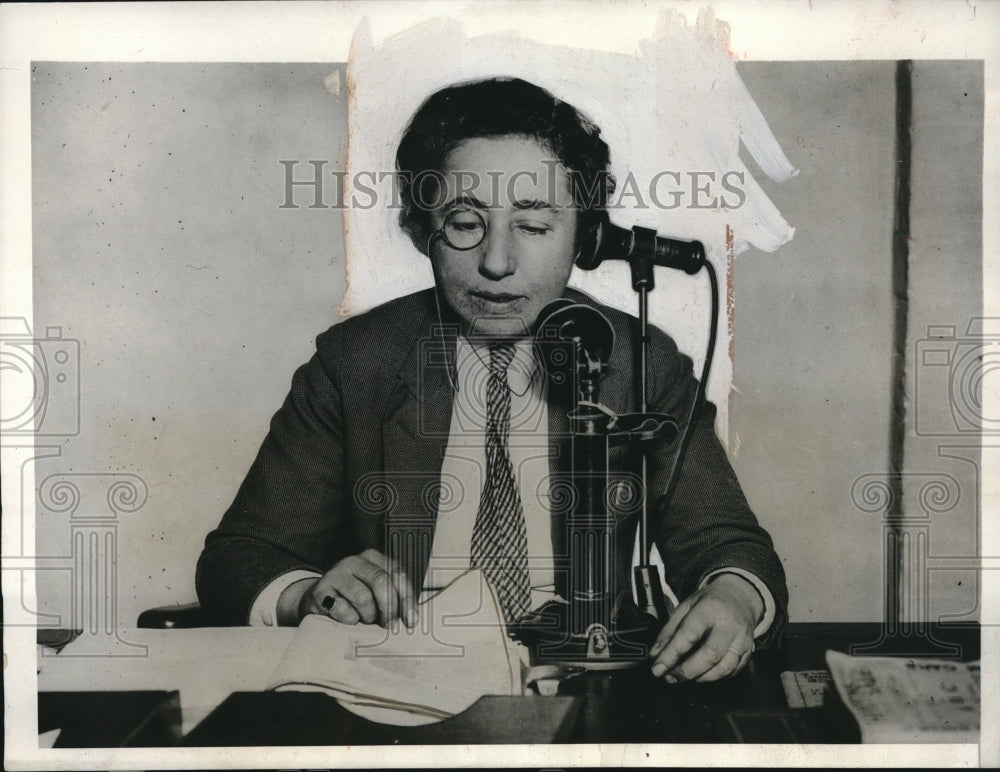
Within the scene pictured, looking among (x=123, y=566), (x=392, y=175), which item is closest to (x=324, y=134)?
(x=392, y=175)

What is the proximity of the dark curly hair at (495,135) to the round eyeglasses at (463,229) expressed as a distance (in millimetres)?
40

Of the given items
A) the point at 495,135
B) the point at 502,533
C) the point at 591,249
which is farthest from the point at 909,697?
the point at 495,135

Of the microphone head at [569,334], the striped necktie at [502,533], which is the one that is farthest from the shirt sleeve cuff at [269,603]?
the microphone head at [569,334]

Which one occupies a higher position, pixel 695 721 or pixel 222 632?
pixel 222 632

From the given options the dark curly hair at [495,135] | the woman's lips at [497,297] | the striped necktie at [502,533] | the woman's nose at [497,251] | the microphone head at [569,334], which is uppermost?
the dark curly hair at [495,135]

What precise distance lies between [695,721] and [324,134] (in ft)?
4.57

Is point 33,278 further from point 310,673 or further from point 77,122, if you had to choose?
point 310,673

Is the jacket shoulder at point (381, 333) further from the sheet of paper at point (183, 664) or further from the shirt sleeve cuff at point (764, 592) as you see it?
the shirt sleeve cuff at point (764, 592)

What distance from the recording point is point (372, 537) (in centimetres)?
180

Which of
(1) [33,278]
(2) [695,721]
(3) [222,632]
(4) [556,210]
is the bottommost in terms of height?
(2) [695,721]

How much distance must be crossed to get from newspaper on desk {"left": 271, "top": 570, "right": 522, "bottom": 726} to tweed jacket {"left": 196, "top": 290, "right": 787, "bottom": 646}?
0.46 feet

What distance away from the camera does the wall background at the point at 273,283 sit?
1826 millimetres

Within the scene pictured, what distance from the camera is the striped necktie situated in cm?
179

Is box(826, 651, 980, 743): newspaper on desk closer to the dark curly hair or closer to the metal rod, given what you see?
the metal rod
